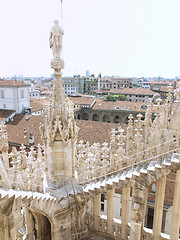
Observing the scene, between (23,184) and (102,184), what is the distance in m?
3.46

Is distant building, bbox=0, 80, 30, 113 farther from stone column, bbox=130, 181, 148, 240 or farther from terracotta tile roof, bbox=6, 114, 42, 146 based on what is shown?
stone column, bbox=130, 181, 148, 240

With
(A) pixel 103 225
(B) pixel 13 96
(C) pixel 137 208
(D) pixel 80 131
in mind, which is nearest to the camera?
(C) pixel 137 208

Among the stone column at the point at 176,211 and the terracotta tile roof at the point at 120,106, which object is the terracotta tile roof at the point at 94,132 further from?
the terracotta tile roof at the point at 120,106

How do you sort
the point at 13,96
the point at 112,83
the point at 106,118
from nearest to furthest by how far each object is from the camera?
the point at 13,96, the point at 106,118, the point at 112,83

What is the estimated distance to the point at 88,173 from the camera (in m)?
10.2

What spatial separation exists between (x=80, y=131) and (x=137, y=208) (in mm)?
19840

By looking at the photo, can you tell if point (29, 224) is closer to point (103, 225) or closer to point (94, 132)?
point (103, 225)

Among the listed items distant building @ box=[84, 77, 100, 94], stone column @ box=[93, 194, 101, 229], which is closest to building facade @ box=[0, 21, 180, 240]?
stone column @ box=[93, 194, 101, 229]

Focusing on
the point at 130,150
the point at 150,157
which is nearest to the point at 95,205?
the point at 130,150

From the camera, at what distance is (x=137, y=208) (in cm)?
922

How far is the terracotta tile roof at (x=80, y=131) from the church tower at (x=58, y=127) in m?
15.1

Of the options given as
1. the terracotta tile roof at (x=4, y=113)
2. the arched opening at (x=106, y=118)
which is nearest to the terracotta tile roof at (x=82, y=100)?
the arched opening at (x=106, y=118)

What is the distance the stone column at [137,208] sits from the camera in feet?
29.1

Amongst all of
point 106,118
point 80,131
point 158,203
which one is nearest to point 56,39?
point 158,203
